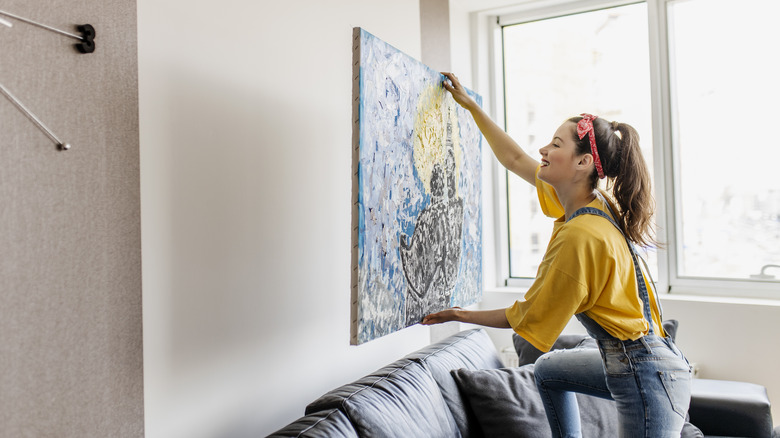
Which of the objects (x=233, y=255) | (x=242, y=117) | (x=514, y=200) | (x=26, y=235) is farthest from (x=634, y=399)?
(x=514, y=200)

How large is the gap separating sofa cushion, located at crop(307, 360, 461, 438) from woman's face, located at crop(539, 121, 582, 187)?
79 centimetres

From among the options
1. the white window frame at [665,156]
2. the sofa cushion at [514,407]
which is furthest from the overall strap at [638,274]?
the white window frame at [665,156]

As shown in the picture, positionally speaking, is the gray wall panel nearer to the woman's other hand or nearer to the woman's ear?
the woman's other hand

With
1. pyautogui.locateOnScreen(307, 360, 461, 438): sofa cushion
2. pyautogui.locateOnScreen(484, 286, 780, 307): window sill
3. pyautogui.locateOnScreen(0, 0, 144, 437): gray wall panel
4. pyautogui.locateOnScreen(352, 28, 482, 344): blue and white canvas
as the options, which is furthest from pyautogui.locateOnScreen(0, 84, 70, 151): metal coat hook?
pyautogui.locateOnScreen(484, 286, 780, 307): window sill

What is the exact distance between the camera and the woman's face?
1.73 meters

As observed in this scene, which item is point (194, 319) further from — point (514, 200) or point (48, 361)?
point (514, 200)

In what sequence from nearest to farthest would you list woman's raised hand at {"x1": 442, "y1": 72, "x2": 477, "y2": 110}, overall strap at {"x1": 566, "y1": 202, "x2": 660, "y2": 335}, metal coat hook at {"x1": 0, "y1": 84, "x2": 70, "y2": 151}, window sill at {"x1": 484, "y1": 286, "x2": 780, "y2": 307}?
metal coat hook at {"x1": 0, "y1": 84, "x2": 70, "y2": 151}, overall strap at {"x1": 566, "y1": 202, "x2": 660, "y2": 335}, woman's raised hand at {"x1": 442, "y1": 72, "x2": 477, "y2": 110}, window sill at {"x1": 484, "y1": 286, "x2": 780, "y2": 307}

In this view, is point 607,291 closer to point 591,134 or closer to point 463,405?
point 591,134

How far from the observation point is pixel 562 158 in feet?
5.73

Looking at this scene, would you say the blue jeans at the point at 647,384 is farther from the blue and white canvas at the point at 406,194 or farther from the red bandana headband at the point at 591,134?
the blue and white canvas at the point at 406,194

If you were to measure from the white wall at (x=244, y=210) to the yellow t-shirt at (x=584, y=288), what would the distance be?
0.76 metres

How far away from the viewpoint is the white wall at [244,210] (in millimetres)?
1465

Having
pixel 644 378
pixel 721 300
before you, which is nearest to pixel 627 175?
pixel 644 378

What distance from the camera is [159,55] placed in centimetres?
146
